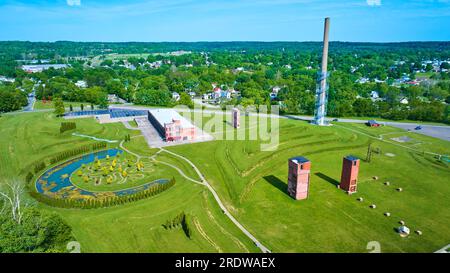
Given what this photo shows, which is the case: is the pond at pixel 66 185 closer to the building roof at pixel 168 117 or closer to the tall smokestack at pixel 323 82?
the building roof at pixel 168 117

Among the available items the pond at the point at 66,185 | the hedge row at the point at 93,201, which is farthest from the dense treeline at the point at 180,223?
the pond at the point at 66,185

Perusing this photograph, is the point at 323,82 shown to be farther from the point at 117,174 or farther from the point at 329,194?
the point at 117,174

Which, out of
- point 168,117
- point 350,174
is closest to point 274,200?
point 350,174

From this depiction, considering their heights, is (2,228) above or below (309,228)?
above

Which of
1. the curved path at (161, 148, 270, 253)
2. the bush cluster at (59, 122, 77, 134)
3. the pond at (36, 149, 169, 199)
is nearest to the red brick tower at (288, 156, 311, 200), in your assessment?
the curved path at (161, 148, 270, 253)

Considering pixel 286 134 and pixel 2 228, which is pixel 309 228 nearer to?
pixel 2 228
